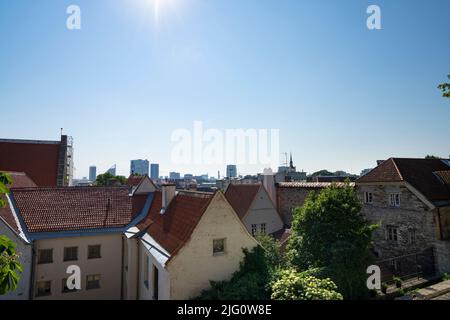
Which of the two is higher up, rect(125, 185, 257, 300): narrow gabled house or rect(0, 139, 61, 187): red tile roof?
rect(0, 139, 61, 187): red tile roof

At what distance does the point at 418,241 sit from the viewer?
2019 centimetres

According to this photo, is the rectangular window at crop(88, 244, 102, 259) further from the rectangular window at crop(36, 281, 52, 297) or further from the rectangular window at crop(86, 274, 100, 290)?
the rectangular window at crop(36, 281, 52, 297)

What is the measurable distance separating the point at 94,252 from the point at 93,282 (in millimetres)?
2038

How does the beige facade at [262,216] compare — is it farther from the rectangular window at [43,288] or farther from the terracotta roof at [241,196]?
the rectangular window at [43,288]

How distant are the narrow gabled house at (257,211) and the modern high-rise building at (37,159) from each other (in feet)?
77.6

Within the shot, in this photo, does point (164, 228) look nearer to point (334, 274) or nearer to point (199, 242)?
point (199, 242)

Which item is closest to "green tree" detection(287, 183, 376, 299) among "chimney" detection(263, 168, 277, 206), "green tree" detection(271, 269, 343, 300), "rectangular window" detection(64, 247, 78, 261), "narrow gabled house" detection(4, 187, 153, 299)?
"green tree" detection(271, 269, 343, 300)

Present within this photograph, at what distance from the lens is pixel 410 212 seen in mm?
20828

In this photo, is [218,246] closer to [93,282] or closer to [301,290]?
[301,290]

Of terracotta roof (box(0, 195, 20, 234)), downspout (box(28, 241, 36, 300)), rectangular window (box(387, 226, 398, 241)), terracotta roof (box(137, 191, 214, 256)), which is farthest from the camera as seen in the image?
rectangular window (box(387, 226, 398, 241))

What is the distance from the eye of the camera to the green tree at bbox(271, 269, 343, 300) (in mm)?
10344

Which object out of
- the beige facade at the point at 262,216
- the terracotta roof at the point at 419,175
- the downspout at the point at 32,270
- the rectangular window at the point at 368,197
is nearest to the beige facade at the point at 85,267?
the downspout at the point at 32,270
